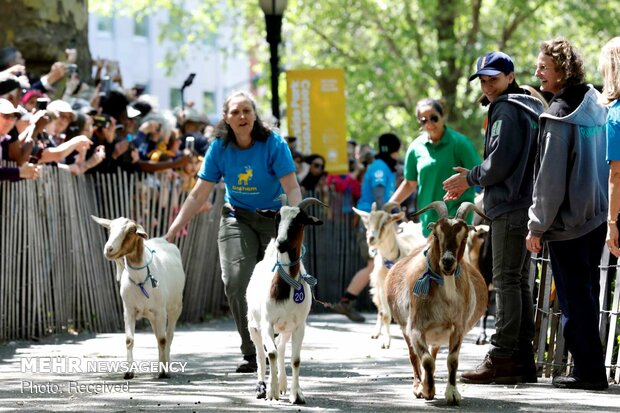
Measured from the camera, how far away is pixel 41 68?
19.9 metres

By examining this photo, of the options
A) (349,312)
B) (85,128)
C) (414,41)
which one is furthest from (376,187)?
(414,41)

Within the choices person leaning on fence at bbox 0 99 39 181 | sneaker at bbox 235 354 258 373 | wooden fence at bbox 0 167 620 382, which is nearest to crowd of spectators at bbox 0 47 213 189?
person leaning on fence at bbox 0 99 39 181

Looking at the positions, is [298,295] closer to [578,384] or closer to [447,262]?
[447,262]

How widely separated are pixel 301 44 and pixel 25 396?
101 feet

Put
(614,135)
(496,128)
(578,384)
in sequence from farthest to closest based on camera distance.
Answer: (496,128) < (578,384) < (614,135)

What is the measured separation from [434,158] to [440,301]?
3594mm

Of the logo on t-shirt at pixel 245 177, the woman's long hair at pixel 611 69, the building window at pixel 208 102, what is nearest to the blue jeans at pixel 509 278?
the woman's long hair at pixel 611 69

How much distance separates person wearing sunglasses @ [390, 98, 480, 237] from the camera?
12898 mm

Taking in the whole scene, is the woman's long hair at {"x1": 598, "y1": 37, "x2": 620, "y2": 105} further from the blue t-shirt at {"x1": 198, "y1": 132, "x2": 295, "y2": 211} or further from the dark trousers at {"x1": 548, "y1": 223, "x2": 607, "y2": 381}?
the blue t-shirt at {"x1": 198, "y1": 132, "x2": 295, "y2": 211}

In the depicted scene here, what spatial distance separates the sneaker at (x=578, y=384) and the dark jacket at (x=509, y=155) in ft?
4.53

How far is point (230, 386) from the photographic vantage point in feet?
34.3

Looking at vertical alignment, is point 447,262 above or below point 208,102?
below

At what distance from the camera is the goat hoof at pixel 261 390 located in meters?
9.68

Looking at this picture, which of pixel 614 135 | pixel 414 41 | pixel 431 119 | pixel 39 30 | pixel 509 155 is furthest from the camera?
pixel 414 41
